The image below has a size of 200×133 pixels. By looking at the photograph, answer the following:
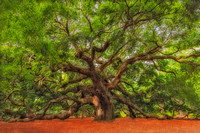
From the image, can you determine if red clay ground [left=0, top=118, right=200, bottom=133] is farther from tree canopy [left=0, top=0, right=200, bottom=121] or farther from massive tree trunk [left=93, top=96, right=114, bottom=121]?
tree canopy [left=0, top=0, right=200, bottom=121]

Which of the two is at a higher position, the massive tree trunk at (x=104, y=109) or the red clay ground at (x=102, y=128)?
the massive tree trunk at (x=104, y=109)

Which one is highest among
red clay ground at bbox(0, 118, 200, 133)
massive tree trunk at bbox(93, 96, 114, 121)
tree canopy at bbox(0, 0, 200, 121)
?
tree canopy at bbox(0, 0, 200, 121)

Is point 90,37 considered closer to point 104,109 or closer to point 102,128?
point 102,128

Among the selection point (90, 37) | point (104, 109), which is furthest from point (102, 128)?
point (90, 37)

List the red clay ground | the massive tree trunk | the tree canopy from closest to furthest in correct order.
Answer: the tree canopy, the red clay ground, the massive tree trunk

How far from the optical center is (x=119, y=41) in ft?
26.8

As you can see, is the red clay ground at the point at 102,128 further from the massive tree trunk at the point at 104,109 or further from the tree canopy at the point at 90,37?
the tree canopy at the point at 90,37

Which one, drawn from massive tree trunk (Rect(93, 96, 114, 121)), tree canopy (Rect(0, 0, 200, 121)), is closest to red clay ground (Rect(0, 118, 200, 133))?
massive tree trunk (Rect(93, 96, 114, 121))

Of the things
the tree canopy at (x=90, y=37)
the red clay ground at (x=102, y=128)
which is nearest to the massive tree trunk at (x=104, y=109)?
the tree canopy at (x=90, y=37)

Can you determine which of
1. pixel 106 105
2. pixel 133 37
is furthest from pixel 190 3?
pixel 106 105

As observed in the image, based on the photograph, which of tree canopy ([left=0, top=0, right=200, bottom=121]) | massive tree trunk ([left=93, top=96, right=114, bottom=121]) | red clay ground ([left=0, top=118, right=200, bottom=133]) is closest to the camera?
tree canopy ([left=0, top=0, right=200, bottom=121])

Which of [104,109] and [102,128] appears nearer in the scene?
[102,128]

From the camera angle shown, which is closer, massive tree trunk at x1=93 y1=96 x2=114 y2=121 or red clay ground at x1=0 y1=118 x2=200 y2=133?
red clay ground at x1=0 y1=118 x2=200 y2=133

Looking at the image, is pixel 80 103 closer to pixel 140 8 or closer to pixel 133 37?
pixel 133 37
